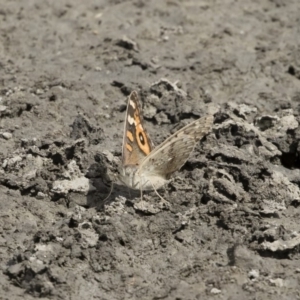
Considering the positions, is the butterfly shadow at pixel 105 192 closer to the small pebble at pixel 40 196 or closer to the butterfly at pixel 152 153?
the butterfly at pixel 152 153

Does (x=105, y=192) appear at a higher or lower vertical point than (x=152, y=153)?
lower

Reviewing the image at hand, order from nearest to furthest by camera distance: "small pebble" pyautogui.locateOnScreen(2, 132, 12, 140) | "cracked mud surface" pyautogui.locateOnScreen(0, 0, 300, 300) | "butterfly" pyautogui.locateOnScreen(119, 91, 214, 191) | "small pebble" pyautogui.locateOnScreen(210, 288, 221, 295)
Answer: "small pebble" pyautogui.locateOnScreen(210, 288, 221, 295)
"cracked mud surface" pyautogui.locateOnScreen(0, 0, 300, 300)
"butterfly" pyautogui.locateOnScreen(119, 91, 214, 191)
"small pebble" pyautogui.locateOnScreen(2, 132, 12, 140)

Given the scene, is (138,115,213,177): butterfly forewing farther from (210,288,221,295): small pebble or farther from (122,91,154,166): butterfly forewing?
(210,288,221,295): small pebble

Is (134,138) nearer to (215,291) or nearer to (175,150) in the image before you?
(175,150)

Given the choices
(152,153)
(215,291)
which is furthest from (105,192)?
(215,291)

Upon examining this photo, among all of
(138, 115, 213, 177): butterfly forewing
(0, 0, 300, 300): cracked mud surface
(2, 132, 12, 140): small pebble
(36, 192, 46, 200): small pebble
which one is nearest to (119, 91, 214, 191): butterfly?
(138, 115, 213, 177): butterfly forewing

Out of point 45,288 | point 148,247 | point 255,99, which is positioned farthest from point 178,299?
point 255,99

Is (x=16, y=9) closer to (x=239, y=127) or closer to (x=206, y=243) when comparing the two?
(x=239, y=127)
